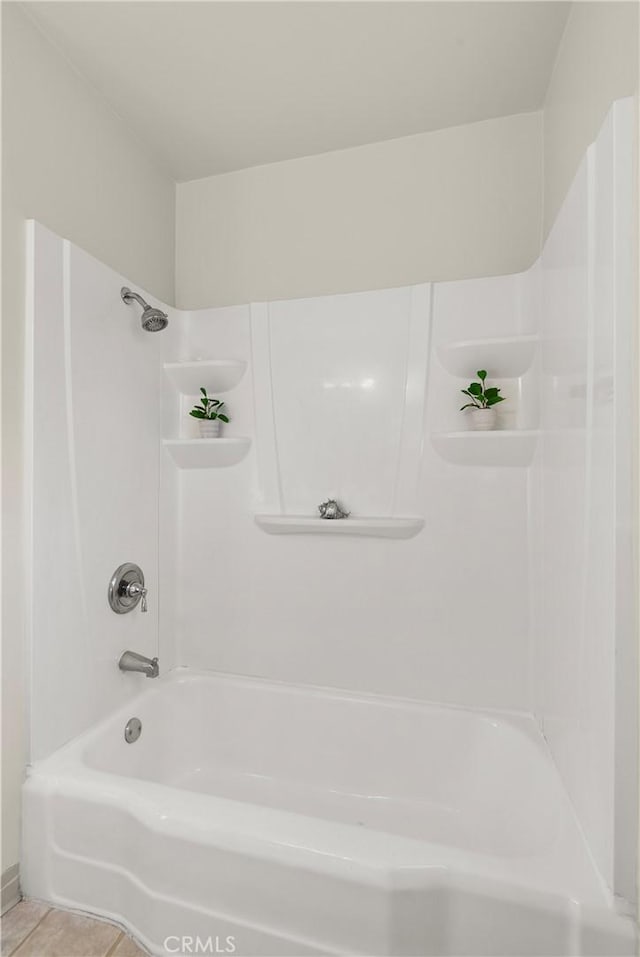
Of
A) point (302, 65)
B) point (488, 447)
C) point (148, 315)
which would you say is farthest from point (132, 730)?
point (302, 65)

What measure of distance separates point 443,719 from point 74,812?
115 centimetres

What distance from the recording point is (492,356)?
1766 mm

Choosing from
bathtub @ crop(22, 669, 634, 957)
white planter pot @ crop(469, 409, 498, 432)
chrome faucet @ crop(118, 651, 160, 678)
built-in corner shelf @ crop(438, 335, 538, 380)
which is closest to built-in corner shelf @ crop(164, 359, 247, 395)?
built-in corner shelf @ crop(438, 335, 538, 380)

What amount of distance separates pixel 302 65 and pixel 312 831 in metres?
2.12

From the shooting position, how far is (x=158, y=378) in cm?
207

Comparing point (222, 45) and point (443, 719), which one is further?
point (443, 719)

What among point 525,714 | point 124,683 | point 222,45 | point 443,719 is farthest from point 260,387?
point 525,714

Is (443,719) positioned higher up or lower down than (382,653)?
lower down

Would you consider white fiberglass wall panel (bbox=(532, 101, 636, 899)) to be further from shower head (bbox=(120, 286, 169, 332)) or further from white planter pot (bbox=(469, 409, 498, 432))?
shower head (bbox=(120, 286, 169, 332))

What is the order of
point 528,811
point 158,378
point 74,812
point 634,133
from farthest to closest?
point 158,378 → point 528,811 → point 74,812 → point 634,133

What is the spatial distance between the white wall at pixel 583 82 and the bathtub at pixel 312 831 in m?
1.61

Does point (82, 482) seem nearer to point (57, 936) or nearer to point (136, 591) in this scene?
point (136, 591)

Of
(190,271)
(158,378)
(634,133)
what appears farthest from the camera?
(190,271)

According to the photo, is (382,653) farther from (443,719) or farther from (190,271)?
(190,271)
